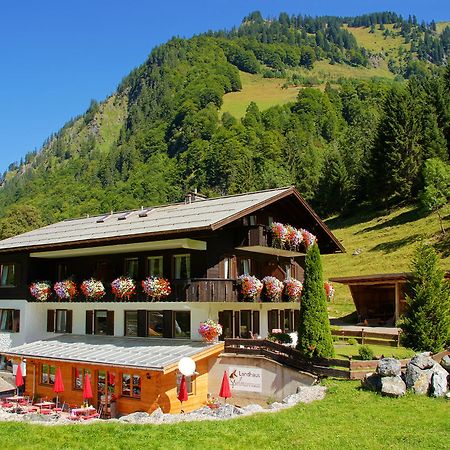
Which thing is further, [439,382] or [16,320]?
[16,320]

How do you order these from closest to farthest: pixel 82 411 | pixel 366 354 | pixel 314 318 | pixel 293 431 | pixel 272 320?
pixel 293 431, pixel 82 411, pixel 366 354, pixel 314 318, pixel 272 320

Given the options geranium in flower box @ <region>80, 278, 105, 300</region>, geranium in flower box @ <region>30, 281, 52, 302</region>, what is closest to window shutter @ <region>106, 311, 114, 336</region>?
geranium in flower box @ <region>80, 278, 105, 300</region>

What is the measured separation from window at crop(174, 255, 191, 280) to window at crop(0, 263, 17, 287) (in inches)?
502

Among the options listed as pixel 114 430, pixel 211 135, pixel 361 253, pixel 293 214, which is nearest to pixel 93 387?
pixel 114 430

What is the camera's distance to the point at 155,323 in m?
27.5

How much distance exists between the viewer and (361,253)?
58875mm

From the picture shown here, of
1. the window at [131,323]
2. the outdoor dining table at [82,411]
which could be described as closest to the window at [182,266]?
the window at [131,323]

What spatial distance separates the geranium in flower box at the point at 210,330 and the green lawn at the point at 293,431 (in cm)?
620

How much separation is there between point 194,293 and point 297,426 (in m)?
9.36

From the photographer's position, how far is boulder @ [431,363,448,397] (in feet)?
63.1

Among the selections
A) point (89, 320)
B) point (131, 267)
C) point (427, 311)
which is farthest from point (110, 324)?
point (427, 311)

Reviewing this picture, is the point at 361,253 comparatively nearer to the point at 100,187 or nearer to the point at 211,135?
the point at 211,135

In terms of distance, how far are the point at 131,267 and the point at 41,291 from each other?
6308 millimetres

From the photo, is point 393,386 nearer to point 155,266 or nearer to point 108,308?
point 155,266
